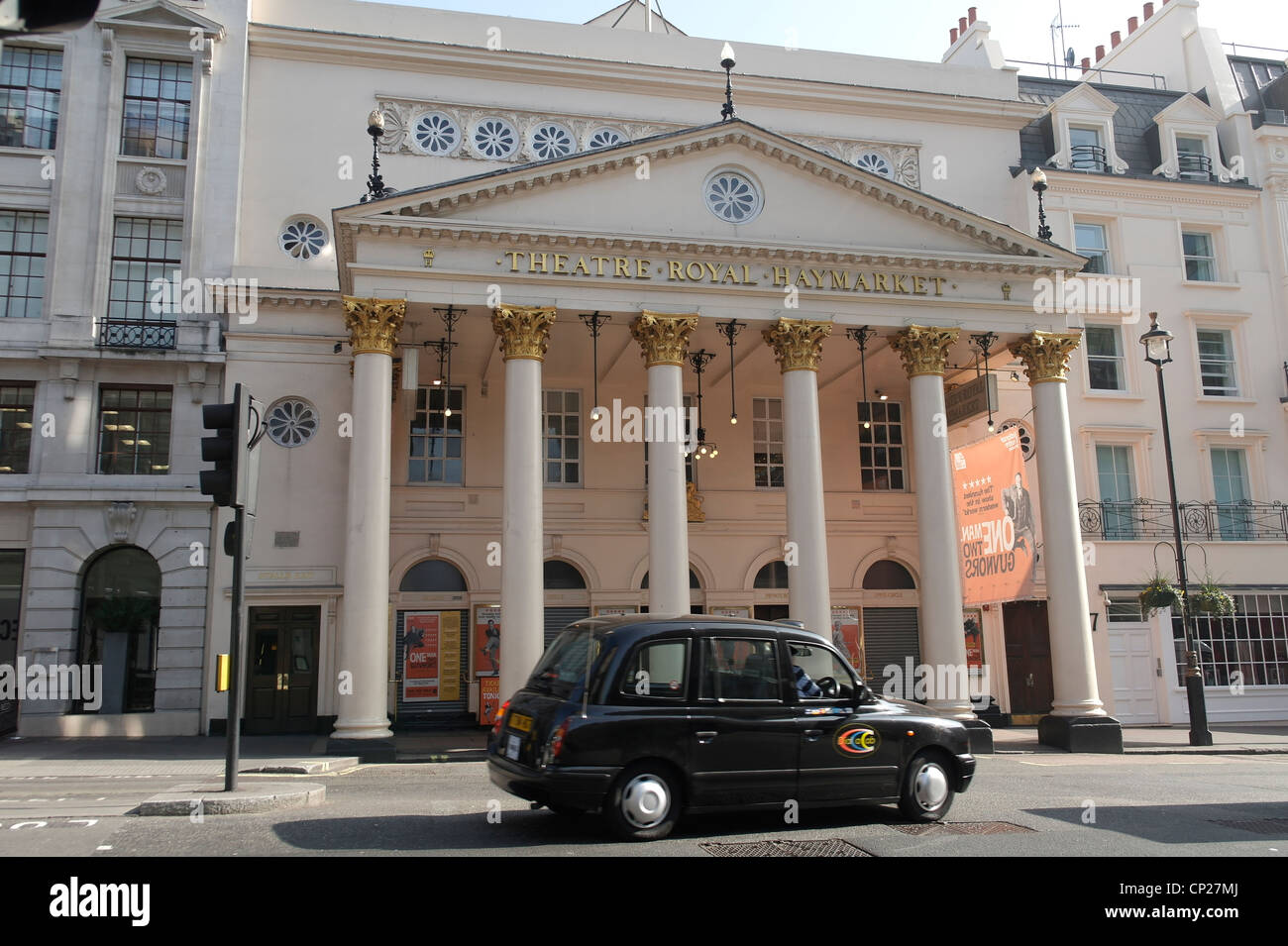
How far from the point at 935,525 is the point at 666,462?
5435mm

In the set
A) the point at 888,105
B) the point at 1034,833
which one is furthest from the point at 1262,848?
the point at 888,105

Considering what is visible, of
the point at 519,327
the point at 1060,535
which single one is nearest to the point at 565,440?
the point at 519,327

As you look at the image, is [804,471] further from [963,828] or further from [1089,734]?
[963,828]

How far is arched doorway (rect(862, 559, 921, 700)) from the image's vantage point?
81.4 feet

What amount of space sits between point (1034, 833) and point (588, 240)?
1340 centimetres

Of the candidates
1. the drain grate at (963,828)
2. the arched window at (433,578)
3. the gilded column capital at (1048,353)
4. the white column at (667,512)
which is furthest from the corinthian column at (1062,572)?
the arched window at (433,578)

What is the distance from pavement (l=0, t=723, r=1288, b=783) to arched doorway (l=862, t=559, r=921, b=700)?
2.89m

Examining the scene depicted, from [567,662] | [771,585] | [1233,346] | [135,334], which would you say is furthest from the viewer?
[1233,346]

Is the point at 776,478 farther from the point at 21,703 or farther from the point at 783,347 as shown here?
the point at 21,703

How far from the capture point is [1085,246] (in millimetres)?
26359

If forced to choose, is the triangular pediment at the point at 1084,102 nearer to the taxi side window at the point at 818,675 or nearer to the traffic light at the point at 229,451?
the taxi side window at the point at 818,675

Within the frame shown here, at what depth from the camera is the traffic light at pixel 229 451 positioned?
1009 cm

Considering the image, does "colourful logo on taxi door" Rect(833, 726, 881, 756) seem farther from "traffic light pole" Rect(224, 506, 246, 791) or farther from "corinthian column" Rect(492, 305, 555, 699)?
"corinthian column" Rect(492, 305, 555, 699)

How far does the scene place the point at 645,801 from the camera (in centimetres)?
792
